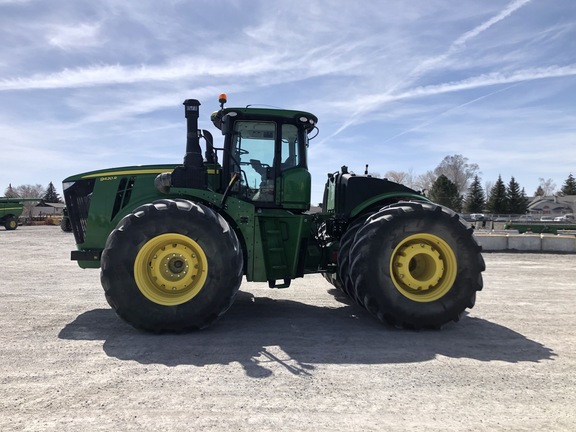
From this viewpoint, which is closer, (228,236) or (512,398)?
(512,398)

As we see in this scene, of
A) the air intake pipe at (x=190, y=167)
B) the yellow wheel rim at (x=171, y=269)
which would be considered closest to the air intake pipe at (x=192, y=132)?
the air intake pipe at (x=190, y=167)

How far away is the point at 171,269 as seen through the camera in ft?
16.6

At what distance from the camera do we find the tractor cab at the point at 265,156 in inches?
238

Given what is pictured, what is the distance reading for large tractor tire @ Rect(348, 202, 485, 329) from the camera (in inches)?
201

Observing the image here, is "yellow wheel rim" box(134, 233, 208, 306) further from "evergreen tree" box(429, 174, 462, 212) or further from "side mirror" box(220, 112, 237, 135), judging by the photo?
"evergreen tree" box(429, 174, 462, 212)

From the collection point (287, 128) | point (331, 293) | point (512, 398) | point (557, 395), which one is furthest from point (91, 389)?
point (331, 293)

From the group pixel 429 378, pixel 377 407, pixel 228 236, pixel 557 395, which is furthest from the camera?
pixel 228 236

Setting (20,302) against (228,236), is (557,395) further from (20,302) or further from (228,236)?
(20,302)

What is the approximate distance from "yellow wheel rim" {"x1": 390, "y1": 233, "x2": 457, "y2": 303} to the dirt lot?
0.51 m

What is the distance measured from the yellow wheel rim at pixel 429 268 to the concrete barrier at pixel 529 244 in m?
12.0

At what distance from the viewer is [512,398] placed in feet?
10.9

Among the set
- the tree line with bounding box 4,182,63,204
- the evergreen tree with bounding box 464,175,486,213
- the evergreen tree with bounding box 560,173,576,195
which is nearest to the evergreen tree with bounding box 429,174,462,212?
the evergreen tree with bounding box 464,175,486,213

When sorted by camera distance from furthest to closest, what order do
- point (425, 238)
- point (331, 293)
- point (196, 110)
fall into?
point (331, 293) < point (196, 110) < point (425, 238)

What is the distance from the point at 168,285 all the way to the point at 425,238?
317 cm
